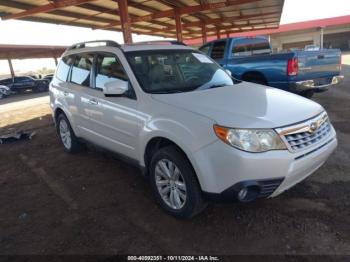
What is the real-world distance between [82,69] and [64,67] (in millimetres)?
895

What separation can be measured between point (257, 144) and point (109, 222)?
6.10 feet

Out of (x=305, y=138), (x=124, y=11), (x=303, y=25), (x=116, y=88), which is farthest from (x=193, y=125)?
(x=303, y=25)

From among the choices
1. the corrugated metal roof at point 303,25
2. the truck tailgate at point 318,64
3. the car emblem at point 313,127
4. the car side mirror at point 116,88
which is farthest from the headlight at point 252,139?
the corrugated metal roof at point 303,25

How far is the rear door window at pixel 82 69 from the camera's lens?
193 inches

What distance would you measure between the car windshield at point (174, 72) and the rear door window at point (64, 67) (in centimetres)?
192

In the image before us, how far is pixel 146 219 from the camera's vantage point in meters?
3.62

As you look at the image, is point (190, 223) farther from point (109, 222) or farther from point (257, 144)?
point (257, 144)

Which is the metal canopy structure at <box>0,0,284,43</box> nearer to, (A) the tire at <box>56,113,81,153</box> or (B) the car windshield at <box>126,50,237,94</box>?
(A) the tire at <box>56,113,81,153</box>

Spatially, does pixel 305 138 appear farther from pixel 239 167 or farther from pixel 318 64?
pixel 318 64

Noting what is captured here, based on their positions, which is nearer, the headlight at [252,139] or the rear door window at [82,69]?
the headlight at [252,139]

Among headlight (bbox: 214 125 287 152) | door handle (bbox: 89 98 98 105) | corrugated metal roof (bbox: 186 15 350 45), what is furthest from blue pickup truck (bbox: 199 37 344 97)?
corrugated metal roof (bbox: 186 15 350 45)

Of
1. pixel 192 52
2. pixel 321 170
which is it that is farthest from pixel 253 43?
pixel 321 170

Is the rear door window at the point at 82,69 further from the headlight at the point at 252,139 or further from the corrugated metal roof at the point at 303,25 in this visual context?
the corrugated metal roof at the point at 303,25

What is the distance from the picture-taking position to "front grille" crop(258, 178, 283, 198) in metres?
2.89
